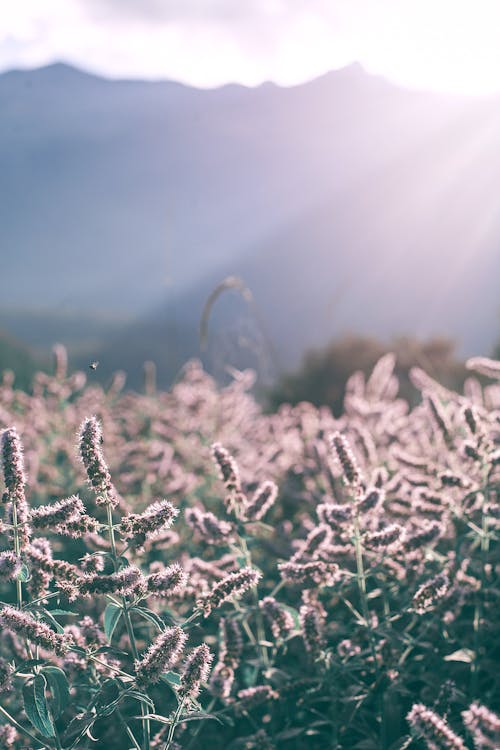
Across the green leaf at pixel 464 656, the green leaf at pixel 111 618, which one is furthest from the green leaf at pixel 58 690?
the green leaf at pixel 464 656

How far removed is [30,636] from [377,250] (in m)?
17.5

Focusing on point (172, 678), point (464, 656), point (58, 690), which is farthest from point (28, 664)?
point (464, 656)

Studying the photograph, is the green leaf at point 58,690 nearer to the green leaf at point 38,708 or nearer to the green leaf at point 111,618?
the green leaf at point 38,708

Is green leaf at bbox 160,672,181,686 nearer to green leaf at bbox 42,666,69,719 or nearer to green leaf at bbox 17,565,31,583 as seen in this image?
green leaf at bbox 42,666,69,719

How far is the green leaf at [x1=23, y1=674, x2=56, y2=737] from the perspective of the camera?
5.32 ft

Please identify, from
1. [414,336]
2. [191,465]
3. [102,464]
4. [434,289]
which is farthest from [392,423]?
[434,289]

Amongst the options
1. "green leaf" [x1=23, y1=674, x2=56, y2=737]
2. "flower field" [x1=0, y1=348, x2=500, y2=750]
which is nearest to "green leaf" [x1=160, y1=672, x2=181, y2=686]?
"flower field" [x1=0, y1=348, x2=500, y2=750]

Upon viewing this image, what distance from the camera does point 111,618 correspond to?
1.76m

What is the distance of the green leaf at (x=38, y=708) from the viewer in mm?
1623

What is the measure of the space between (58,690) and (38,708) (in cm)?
5

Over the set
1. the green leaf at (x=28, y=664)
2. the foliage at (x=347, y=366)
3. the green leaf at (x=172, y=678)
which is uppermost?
the green leaf at (x=28, y=664)

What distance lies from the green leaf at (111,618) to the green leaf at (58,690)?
0.42 ft

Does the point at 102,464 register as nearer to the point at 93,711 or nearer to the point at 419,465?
the point at 93,711

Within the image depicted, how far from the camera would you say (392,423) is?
14.4ft
